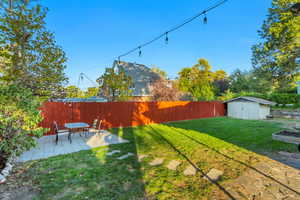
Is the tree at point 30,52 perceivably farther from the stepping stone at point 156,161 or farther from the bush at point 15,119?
the stepping stone at point 156,161

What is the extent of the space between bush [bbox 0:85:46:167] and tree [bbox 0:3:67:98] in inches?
99.0

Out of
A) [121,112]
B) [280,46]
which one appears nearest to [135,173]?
[121,112]

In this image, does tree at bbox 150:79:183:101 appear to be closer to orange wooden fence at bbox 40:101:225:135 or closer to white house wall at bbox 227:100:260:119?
orange wooden fence at bbox 40:101:225:135

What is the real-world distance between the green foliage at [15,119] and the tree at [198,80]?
2011 cm

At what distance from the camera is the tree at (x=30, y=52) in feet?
18.0

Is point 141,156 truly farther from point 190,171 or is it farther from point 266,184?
point 266,184

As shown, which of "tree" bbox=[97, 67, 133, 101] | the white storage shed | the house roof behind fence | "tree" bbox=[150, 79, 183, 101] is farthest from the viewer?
the house roof behind fence

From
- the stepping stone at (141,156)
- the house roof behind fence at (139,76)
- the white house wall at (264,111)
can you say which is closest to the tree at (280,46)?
the white house wall at (264,111)

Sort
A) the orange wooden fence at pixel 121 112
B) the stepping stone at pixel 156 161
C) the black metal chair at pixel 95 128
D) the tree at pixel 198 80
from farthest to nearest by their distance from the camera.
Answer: the tree at pixel 198 80, the orange wooden fence at pixel 121 112, the black metal chair at pixel 95 128, the stepping stone at pixel 156 161

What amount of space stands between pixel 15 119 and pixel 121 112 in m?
5.89

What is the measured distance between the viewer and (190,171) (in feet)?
10.6

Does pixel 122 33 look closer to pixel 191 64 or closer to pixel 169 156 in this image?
pixel 169 156

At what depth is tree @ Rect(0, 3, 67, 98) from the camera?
5.47 m

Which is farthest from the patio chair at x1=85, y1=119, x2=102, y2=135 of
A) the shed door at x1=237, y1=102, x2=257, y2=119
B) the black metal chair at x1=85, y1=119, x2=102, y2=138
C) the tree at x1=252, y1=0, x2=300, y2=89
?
the shed door at x1=237, y1=102, x2=257, y2=119
